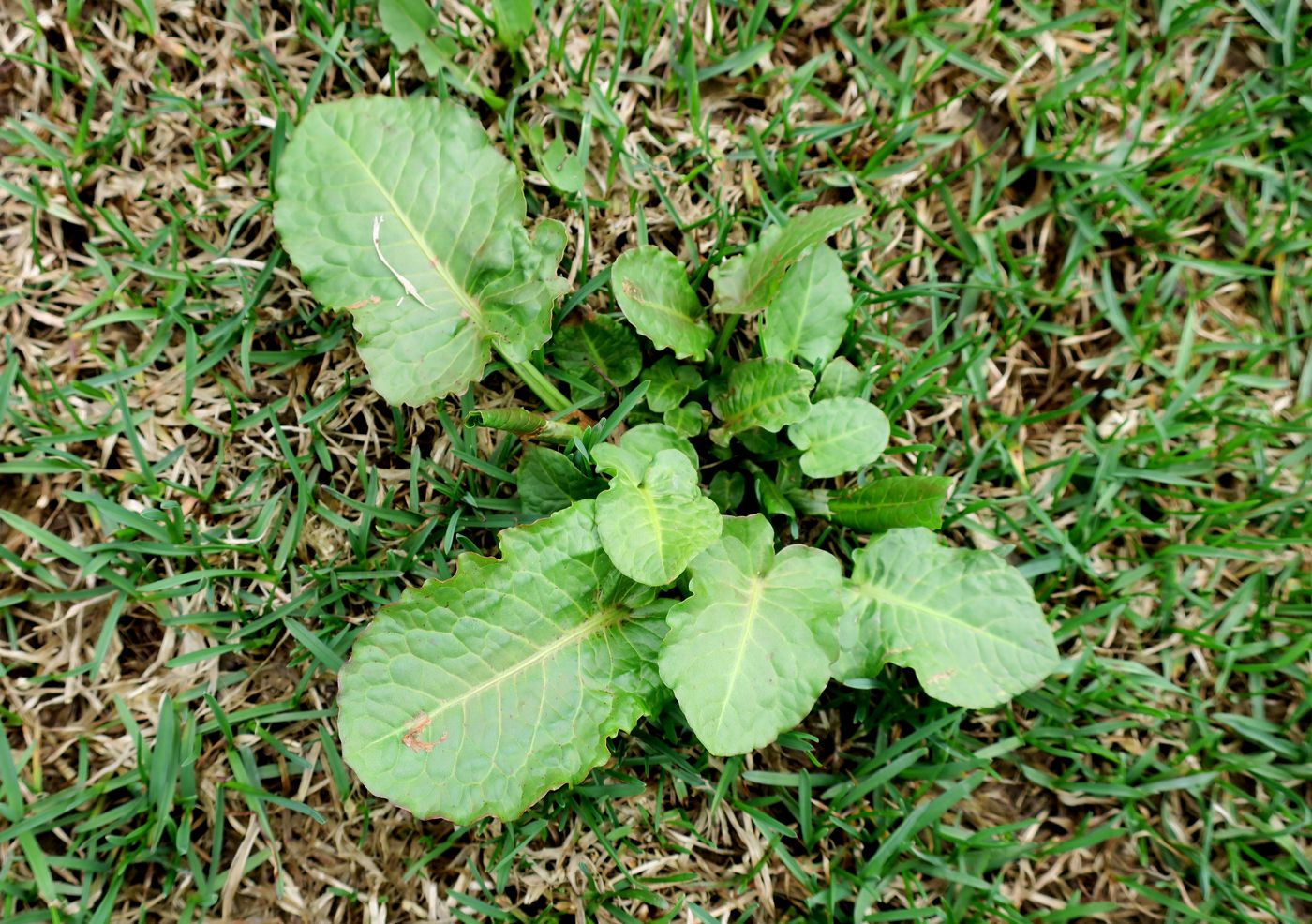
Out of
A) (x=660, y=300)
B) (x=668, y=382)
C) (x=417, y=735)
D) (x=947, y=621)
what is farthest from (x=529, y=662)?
(x=947, y=621)

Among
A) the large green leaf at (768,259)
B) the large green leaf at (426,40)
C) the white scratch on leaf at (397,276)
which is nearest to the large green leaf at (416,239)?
the white scratch on leaf at (397,276)

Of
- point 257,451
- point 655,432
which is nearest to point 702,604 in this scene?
point 655,432

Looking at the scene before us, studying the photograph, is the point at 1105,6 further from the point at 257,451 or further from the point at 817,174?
the point at 257,451

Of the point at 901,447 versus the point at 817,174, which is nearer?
the point at 901,447

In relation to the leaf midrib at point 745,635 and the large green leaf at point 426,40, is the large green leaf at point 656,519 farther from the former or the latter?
the large green leaf at point 426,40

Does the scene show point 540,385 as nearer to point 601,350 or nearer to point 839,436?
point 601,350

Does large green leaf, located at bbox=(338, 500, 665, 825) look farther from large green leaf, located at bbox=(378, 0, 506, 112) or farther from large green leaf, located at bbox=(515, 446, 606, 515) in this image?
large green leaf, located at bbox=(378, 0, 506, 112)

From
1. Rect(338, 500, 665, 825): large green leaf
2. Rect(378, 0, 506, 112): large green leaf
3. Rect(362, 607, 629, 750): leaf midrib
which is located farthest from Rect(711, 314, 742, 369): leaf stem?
Rect(378, 0, 506, 112): large green leaf
